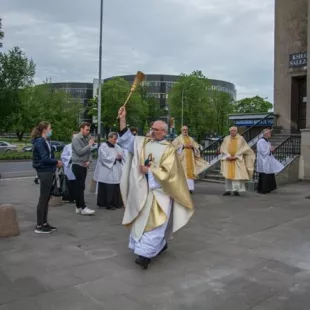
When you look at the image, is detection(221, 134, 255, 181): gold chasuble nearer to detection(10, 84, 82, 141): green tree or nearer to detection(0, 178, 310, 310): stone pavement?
detection(0, 178, 310, 310): stone pavement

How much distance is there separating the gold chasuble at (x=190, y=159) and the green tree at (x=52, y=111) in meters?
36.1

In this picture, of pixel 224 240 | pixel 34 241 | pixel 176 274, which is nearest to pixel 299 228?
pixel 224 240

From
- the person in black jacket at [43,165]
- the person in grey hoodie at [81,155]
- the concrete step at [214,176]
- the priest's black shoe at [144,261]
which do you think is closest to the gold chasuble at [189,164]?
the concrete step at [214,176]

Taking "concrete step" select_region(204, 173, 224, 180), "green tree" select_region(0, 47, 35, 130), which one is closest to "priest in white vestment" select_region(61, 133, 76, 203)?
"concrete step" select_region(204, 173, 224, 180)

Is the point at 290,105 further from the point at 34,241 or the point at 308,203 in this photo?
the point at 34,241

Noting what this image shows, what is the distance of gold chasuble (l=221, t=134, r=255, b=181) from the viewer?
11359 millimetres

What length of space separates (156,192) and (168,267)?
94 cm

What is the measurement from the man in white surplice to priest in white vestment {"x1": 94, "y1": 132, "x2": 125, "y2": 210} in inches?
149

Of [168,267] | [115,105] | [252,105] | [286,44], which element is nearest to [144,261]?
[168,267]

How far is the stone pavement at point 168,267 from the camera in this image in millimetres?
4117

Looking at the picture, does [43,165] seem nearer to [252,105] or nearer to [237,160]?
[237,160]

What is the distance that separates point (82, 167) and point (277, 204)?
4.71 meters

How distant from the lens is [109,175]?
9.22 m

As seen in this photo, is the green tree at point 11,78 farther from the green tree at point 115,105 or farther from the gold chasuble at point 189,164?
the green tree at point 115,105
